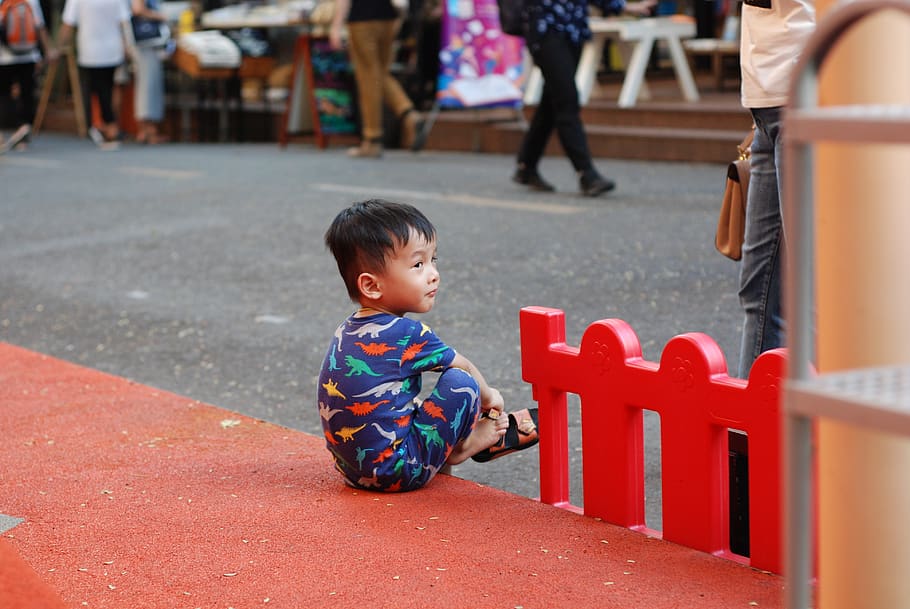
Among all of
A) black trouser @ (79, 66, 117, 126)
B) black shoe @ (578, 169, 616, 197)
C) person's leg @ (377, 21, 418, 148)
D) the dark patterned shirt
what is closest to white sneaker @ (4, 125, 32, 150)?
black trouser @ (79, 66, 117, 126)

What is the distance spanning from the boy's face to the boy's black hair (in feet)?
0.05

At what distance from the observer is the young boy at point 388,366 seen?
3119 mm

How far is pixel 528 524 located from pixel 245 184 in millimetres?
7685

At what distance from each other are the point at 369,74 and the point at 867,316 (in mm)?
10194

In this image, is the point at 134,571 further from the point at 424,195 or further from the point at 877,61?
the point at 424,195

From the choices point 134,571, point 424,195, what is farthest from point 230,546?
point 424,195

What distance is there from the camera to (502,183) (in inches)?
383

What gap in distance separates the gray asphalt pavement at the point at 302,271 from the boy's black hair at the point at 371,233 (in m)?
0.79

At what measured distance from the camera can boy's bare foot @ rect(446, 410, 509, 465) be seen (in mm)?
3312

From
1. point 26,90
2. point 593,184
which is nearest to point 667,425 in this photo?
point 593,184

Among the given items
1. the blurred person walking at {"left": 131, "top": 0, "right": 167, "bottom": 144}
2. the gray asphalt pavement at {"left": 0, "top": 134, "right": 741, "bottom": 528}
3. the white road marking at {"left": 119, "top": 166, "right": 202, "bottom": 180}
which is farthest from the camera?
the blurred person walking at {"left": 131, "top": 0, "right": 167, "bottom": 144}

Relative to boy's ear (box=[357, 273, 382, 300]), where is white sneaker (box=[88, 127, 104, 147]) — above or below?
below

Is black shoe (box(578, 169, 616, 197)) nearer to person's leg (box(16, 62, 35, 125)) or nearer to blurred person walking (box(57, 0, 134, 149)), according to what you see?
blurred person walking (box(57, 0, 134, 149))

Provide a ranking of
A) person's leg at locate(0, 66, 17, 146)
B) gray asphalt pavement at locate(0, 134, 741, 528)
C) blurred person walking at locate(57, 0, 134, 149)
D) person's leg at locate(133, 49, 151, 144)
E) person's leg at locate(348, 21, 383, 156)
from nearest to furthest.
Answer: gray asphalt pavement at locate(0, 134, 741, 528) → person's leg at locate(348, 21, 383, 156) → blurred person walking at locate(57, 0, 134, 149) → person's leg at locate(133, 49, 151, 144) → person's leg at locate(0, 66, 17, 146)
